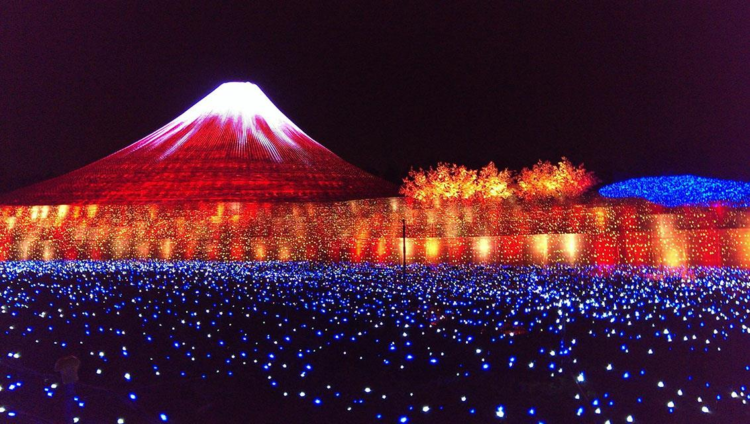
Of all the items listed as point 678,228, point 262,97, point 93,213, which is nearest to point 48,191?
point 93,213

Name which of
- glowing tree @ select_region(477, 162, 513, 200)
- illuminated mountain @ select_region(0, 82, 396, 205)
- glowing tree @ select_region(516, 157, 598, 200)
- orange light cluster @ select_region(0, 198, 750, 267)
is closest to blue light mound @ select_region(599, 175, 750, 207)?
orange light cluster @ select_region(0, 198, 750, 267)

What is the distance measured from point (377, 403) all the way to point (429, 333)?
199 centimetres

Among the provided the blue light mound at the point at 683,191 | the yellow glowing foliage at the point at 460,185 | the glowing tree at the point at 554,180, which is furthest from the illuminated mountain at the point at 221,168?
the blue light mound at the point at 683,191

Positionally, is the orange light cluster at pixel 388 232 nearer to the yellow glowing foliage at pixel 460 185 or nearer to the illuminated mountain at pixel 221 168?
the yellow glowing foliage at pixel 460 185

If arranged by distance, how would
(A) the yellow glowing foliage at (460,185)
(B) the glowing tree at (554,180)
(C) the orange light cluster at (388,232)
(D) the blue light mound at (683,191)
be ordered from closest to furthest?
(C) the orange light cluster at (388,232)
(D) the blue light mound at (683,191)
(B) the glowing tree at (554,180)
(A) the yellow glowing foliage at (460,185)

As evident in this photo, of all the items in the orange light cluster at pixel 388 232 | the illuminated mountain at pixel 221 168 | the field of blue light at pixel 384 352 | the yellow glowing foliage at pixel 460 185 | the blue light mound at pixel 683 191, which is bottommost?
the field of blue light at pixel 384 352

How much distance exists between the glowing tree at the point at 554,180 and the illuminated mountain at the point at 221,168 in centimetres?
737

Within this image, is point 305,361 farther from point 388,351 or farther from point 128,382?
point 128,382

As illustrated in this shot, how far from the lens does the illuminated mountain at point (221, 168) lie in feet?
81.8

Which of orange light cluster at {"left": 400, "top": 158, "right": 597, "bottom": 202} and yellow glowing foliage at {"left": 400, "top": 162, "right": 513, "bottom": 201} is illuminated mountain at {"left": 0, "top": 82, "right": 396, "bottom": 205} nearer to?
yellow glowing foliage at {"left": 400, "top": 162, "right": 513, "bottom": 201}

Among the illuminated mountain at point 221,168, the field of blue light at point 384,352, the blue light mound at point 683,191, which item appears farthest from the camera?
the illuminated mountain at point 221,168

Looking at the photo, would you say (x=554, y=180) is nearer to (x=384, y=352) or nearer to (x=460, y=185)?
(x=460, y=185)

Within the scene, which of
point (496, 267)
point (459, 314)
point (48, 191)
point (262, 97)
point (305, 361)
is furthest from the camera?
point (262, 97)

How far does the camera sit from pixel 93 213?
21297mm
